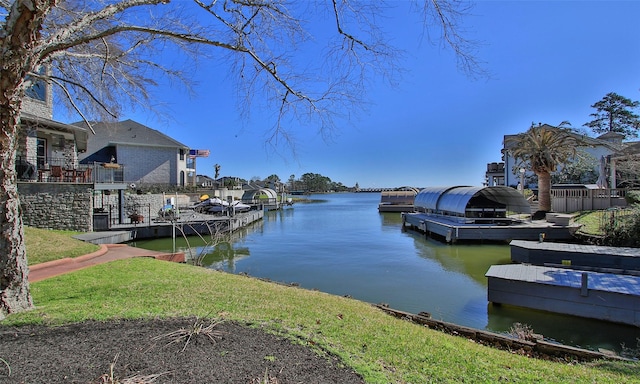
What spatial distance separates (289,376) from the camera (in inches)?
107

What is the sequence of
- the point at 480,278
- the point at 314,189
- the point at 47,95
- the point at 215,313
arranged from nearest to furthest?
the point at 215,313
the point at 480,278
the point at 47,95
the point at 314,189

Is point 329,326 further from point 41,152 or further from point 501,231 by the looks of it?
point 41,152

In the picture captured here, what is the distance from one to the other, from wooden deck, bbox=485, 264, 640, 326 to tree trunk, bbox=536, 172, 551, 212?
17124 mm

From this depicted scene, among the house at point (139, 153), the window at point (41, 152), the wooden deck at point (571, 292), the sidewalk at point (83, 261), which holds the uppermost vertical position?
the house at point (139, 153)

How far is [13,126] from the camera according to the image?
4.02 m

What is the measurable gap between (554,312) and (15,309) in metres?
10.0

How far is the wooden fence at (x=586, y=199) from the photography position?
22.3 metres

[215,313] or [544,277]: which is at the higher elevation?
[215,313]

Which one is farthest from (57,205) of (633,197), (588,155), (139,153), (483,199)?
(588,155)

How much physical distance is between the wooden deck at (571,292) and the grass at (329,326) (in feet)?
11.6

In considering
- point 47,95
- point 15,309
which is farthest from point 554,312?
point 47,95

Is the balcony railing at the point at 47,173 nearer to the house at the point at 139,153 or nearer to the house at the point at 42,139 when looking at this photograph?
the house at the point at 42,139

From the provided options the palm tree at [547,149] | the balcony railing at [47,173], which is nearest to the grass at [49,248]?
the balcony railing at [47,173]

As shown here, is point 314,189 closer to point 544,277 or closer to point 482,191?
point 482,191
